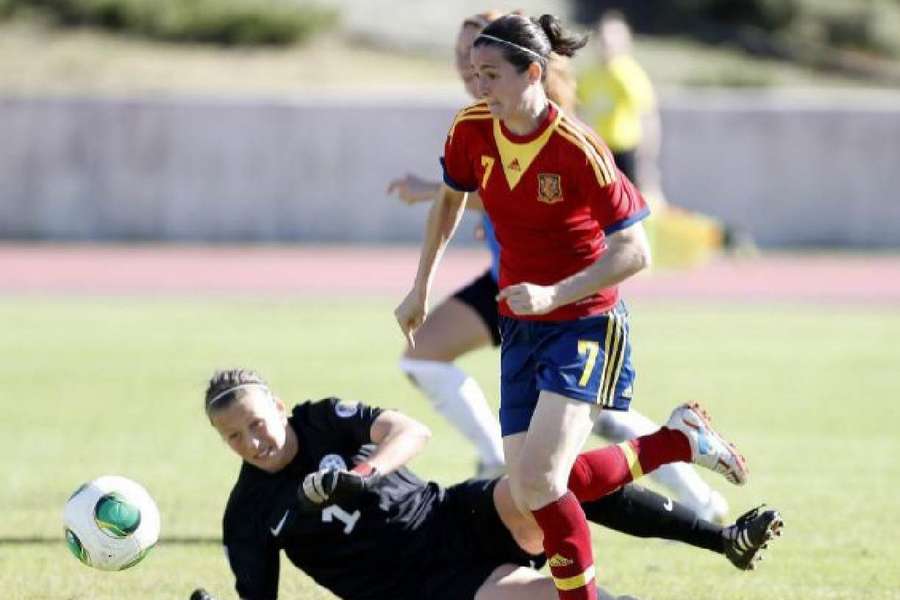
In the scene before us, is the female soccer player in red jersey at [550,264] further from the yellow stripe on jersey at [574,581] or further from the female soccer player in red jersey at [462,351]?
the female soccer player in red jersey at [462,351]

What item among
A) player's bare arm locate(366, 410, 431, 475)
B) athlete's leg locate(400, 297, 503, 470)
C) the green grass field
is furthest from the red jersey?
athlete's leg locate(400, 297, 503, 470)

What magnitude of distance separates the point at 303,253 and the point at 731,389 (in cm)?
1092

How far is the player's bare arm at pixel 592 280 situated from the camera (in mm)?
5035

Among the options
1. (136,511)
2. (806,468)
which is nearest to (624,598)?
(136,511)

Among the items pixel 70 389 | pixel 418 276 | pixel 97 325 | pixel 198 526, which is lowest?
pixel 97 325

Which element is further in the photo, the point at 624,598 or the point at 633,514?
the point at 633,514

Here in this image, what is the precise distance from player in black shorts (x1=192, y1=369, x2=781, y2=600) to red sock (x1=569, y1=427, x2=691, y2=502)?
23cm

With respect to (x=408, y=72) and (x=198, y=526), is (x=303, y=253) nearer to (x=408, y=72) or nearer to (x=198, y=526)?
(x=408, y=72)

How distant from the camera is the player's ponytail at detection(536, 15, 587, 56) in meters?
5.48

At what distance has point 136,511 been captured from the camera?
578 centimetres

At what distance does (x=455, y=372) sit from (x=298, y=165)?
15473 mm

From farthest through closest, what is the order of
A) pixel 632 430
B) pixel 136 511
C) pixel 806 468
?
pixel 806 468 < pixel 632 430 < pixel 136 511

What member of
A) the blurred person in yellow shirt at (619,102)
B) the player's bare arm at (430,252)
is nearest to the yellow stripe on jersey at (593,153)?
the player's bare arm at (430,252)

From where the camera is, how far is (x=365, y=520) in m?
5.55
